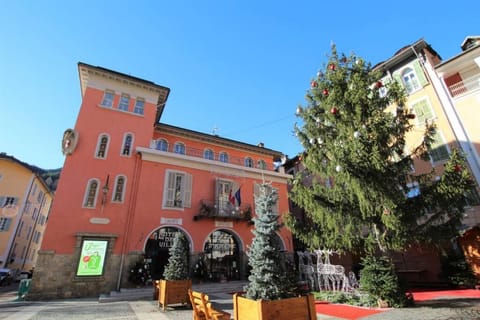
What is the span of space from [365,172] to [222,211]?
11.5 meters

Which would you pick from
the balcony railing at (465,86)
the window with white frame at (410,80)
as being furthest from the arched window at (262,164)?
the balcony railing at (465,86)

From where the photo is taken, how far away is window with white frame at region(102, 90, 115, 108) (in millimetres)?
17141

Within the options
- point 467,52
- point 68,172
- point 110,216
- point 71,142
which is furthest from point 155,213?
point 467,52

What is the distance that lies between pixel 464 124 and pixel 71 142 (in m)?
23.5

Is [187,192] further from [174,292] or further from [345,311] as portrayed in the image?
[345,311]

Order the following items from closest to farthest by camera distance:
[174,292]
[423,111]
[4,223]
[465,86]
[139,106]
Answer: [174,292] → [465,86] → [423,111] → [139,106] → [4,223]

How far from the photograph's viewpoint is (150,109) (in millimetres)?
18406

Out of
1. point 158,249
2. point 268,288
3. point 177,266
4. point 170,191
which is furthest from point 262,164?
point 268,288

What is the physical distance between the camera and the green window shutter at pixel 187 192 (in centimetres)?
1655

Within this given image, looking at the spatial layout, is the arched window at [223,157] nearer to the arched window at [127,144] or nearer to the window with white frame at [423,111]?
the arched window at [127,144]

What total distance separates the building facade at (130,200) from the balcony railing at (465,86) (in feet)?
42.3

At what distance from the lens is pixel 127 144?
16703 millimetres

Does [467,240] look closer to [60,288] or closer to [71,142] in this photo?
[60,288]

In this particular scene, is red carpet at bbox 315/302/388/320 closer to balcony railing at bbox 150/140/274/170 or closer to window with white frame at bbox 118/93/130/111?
balcony railing at bbox 150/140/274/170
